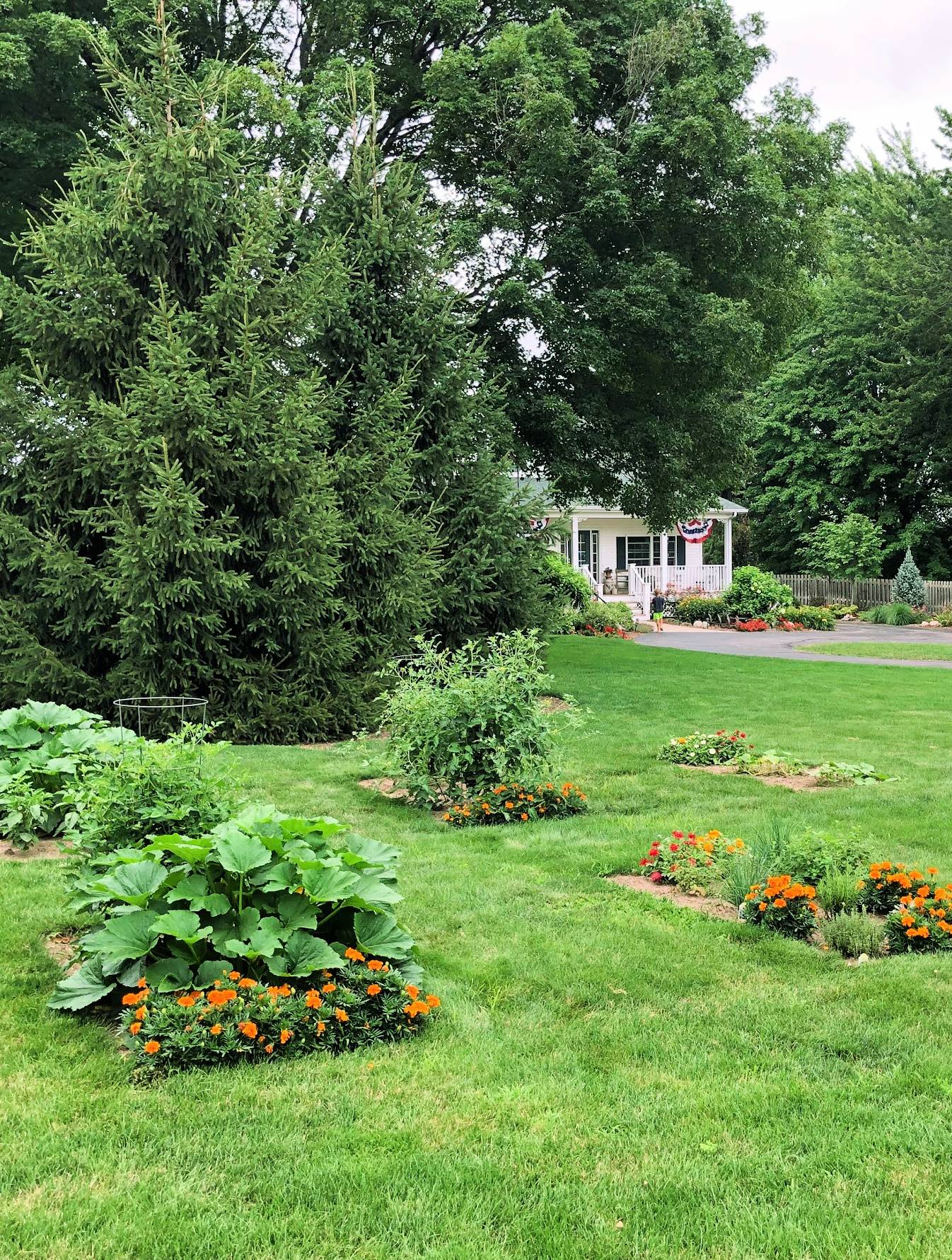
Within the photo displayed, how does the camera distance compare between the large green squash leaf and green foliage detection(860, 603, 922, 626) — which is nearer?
the large green squash leaf

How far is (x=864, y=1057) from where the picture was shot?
10.3 ft

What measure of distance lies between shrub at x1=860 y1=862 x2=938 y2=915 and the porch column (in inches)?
1077

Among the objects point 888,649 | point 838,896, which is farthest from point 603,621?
point 838,896

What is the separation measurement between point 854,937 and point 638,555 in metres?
31.7

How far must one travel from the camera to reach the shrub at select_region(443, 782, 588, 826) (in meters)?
6.36

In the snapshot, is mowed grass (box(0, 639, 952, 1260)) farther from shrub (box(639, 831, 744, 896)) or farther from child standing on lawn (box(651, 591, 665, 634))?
child standing on lawn (box(651, 591, 665, 634))

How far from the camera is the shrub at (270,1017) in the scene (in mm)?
3012

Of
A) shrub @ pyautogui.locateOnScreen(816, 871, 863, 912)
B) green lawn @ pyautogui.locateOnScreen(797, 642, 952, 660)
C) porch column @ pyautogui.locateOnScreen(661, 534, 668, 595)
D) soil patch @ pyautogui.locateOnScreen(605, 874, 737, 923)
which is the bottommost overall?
soil patch @ pyautogui.locateOnScreen(605, 874, 737, 923)

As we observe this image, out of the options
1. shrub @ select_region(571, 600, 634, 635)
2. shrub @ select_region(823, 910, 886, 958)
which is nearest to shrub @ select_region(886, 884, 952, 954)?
shrub @ select_region(823, 910, 886, 958)

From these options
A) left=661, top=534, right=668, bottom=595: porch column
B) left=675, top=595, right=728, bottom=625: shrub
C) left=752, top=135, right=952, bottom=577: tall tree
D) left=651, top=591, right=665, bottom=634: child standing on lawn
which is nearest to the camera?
left=651, top=591, right=665, bottom=634: child standing on lawn

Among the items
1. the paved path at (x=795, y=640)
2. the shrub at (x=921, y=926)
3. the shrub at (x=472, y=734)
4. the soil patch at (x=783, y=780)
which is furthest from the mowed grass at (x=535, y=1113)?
the paved path at (x=795, y=640)

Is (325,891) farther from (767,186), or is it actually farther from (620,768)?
(767,186)

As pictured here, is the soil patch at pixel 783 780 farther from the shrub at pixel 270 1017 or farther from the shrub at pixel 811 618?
the shrub at pixel 811 618

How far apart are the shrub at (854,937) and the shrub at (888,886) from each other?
228 mm
